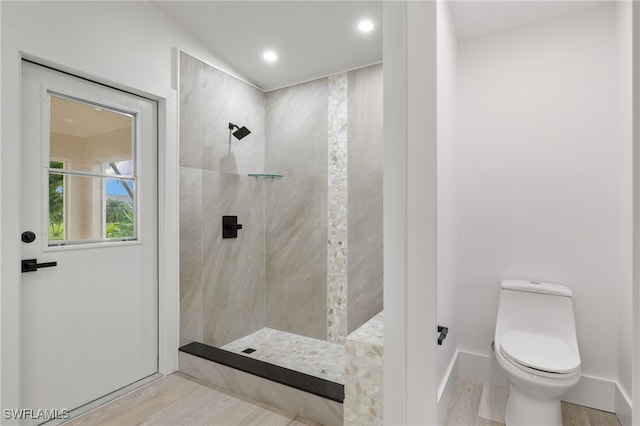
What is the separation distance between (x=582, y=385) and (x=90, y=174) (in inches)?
129

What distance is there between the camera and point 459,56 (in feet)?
8.16

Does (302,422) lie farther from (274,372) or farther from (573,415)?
(573,415)

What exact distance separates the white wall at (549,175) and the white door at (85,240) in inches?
88.7

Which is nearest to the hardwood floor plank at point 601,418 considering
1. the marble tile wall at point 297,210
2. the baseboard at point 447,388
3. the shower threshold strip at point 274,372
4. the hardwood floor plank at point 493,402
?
the hardwood floor plank at point 493,402

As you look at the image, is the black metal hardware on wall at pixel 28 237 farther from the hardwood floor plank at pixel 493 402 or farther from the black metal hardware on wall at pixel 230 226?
the hardwood floor plank at pixel 493 402

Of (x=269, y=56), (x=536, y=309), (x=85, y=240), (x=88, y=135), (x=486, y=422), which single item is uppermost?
(x=269, y=56)

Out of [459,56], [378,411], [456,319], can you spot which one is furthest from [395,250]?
[459,56]

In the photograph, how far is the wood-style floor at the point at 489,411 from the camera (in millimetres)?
1916

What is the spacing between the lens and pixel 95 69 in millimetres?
1960

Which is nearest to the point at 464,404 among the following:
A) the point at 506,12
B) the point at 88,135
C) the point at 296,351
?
the point at 296,351

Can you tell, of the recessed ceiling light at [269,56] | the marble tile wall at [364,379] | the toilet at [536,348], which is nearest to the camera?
the marble tile wall at [364,379]

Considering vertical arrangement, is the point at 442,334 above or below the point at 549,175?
below

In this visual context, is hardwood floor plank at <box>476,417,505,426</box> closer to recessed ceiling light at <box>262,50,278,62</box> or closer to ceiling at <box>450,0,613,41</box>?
ceiling at <box>450,0,613,41</box>

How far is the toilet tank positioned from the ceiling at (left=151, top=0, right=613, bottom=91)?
5.71 feet
